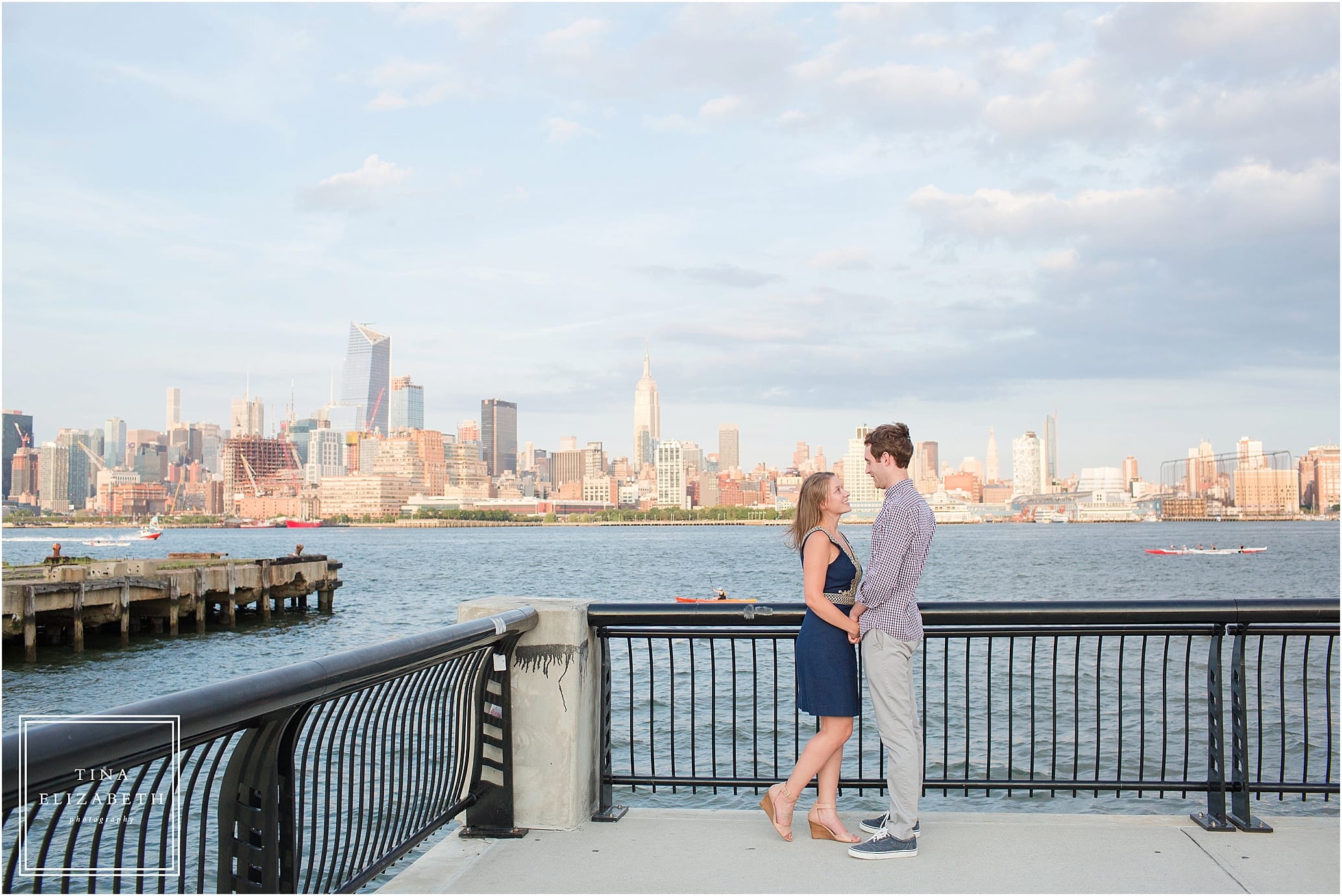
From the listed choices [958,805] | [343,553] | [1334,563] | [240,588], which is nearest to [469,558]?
[343,553]

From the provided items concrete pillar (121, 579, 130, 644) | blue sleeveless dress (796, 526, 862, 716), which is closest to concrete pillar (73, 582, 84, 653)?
concrete pillar (121, 579, 130, 644)

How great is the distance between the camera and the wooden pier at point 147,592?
32438 millimetres

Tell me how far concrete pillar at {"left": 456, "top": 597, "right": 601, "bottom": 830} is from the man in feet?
4.81

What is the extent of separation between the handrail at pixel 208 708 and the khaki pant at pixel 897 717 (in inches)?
74.4

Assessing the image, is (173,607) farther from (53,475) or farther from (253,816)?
(53,475)

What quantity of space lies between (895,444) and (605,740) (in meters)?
2.32

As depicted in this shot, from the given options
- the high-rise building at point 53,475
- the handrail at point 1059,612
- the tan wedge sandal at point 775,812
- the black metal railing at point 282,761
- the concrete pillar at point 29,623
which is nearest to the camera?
the black metal railing at point 282,761

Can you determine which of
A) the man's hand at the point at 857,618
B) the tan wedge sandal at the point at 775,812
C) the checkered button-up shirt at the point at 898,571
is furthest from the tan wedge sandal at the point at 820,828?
the checkered button-up shirt at the point at 898,571

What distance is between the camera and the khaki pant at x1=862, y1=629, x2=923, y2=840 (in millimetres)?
4820

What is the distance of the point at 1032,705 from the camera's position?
6.77 meters

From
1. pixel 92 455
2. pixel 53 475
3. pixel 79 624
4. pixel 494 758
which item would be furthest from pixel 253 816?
pixel 92 455

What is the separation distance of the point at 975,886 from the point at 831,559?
60.9 inches

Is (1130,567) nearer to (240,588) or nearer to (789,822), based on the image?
(240,588)

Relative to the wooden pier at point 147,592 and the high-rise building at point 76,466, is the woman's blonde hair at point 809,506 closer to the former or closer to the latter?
the wooden pier at point 147,592
